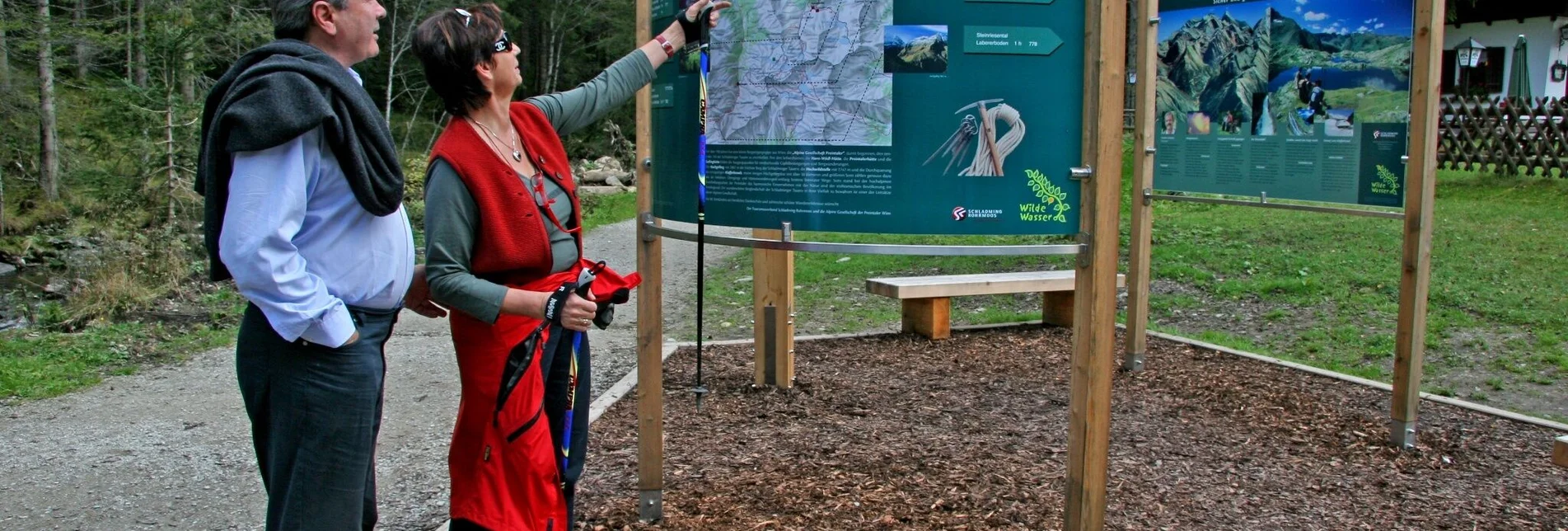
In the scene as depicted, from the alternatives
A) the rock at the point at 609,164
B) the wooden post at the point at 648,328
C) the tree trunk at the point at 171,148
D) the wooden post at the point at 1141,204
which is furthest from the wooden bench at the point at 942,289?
the rock at the point at 609,164

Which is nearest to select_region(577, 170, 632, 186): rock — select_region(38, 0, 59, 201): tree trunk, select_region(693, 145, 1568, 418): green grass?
select_region(38, 0, 59, 201): tree trunk

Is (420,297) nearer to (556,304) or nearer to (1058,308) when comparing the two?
(556,304)

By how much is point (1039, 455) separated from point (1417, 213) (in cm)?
195

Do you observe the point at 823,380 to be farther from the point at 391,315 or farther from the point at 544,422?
the point at 391,315

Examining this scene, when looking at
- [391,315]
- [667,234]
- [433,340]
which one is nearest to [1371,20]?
[667,234]

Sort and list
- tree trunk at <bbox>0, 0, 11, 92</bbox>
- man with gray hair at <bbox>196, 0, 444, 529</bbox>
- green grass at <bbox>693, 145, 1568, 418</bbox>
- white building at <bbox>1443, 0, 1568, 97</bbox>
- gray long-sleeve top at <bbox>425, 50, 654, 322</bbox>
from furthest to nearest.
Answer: white building at <bbox>1443, 0, 1568, 97</bbox> < tree trunk at <bbox>0, 0, 11, 92</bbox> < green grass at <bbox>693, 145, 1568, 418</bbox> < gray long-sleeve top at <bbox>425, 50, 654, 322</bbox> < man with gray hair at <bbox>196, 0, 444, 529</bbox>

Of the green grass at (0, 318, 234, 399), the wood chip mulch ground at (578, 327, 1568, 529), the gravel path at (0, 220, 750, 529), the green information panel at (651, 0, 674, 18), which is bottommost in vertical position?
the gravel path at (0, 220, 750, 529)

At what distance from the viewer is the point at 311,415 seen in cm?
252

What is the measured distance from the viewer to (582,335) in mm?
3270

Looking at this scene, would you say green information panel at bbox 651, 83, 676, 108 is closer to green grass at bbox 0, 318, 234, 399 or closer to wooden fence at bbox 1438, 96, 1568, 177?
green grass at bbox 0, 318, 234, 399

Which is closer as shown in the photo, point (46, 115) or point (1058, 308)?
point (1058, 308)

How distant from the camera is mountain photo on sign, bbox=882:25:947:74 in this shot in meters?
3.40

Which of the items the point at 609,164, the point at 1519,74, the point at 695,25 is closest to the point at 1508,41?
the point at 1519,74

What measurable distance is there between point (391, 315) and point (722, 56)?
1451 millimetres
